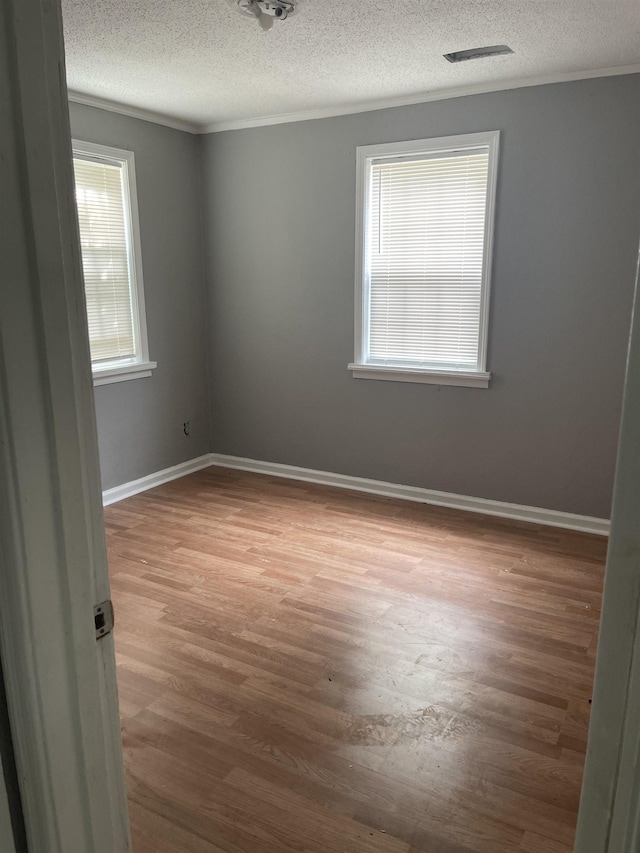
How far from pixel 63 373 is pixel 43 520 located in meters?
0.20

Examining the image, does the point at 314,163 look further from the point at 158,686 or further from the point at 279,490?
the point at 158,686

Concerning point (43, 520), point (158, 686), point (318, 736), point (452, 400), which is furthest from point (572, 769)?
point (452, 400)

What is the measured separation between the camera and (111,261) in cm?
425

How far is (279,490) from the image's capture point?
4.63 m

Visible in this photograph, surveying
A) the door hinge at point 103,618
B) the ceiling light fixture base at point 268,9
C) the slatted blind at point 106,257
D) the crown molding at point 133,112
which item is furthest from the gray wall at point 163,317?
the door hinge at point 103,618

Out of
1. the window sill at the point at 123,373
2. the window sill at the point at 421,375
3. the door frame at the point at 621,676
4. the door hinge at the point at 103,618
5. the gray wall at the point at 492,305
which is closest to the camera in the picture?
the door frame at the point at 621,676

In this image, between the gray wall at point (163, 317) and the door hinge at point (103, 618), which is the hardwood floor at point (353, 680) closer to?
the gray wall at point (163, 317)

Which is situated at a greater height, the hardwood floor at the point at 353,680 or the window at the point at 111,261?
the window at the point at 111,261

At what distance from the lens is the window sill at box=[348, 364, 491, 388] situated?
157 inches

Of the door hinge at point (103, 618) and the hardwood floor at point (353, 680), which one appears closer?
the door hinge at point (103, 618)

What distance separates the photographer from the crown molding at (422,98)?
336cm

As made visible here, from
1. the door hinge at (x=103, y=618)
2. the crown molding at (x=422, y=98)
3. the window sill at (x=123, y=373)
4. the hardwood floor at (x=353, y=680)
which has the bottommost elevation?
the hardwood floor at (x=353, y=680)

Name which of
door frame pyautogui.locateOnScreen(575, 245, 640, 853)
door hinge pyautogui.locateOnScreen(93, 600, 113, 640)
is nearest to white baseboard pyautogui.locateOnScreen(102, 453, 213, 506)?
door hinge pyautogui.locateOnScreen(93, 600, 113, 640)

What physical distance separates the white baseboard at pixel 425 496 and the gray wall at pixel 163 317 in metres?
0.50
